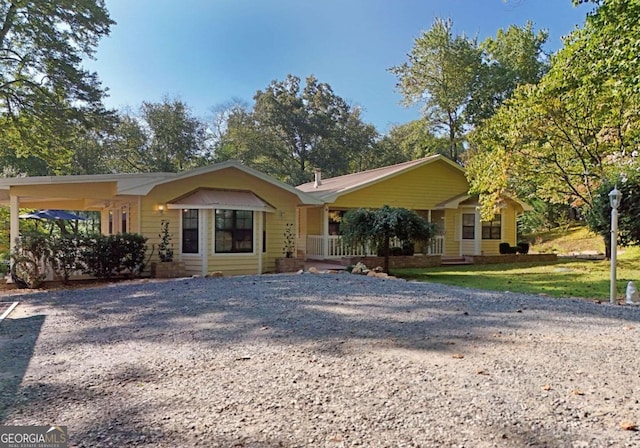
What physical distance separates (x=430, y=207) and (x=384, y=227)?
24.8ft

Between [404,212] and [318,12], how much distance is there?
9.44 m

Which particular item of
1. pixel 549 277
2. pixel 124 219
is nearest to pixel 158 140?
pixel 124 219

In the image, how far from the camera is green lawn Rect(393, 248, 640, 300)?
9833 millimetres

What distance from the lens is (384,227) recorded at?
40.5 ft

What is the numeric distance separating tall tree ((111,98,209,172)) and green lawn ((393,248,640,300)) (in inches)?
819

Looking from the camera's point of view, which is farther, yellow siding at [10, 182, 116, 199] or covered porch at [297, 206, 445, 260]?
covered porch at [297, 206, 445, 260]

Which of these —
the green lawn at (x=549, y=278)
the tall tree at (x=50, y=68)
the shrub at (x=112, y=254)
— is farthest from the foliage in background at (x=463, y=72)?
the shrub at (x=112, y=254)

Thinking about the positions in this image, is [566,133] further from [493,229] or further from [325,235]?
[325,235]

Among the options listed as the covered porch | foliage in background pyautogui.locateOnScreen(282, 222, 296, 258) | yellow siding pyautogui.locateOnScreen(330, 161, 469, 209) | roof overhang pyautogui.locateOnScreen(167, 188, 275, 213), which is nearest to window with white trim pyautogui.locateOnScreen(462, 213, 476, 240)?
the covered porch

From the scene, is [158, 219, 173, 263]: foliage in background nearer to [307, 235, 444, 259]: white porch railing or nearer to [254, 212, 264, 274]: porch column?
[254, 212, 264, 274]: porch column

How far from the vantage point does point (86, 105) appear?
16.3 meters

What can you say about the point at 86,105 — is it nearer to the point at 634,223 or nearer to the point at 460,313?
the point at 460,313

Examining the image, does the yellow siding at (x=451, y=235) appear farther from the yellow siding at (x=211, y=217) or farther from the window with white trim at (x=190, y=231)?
the window with white trim at (x=190, y=231)

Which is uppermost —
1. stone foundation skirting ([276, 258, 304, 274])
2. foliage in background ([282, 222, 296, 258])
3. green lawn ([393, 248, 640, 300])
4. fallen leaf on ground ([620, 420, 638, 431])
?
foliage in background ([282, 222, 296, 258])
